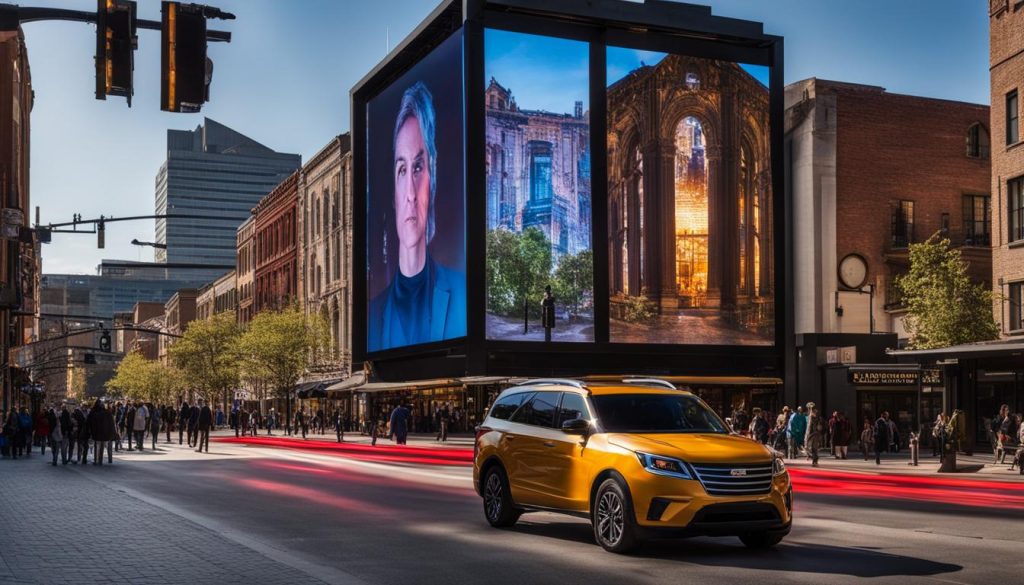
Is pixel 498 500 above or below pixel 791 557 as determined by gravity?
above

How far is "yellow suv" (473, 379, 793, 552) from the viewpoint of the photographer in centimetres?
1175

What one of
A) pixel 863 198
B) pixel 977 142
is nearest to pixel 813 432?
pixel 863 198

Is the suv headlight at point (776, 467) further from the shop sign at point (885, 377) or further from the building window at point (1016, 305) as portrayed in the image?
the shop sign at point (885, 377)

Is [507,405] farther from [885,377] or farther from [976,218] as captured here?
[976,218]

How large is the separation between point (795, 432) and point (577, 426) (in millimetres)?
26487

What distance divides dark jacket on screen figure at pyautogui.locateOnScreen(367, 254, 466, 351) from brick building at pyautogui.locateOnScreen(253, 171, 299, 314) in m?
16.6

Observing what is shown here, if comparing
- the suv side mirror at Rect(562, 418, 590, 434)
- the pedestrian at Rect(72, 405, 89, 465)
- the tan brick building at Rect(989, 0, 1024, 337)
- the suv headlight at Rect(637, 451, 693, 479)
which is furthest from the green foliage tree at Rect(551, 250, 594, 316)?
the suv headlight at Rect(637, 451, 693, 479)

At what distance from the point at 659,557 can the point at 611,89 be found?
156 ft

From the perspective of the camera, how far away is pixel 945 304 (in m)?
42.1

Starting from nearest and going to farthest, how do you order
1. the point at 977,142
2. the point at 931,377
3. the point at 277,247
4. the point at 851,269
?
the point at 931,377
the point at 851,269
the point at 977,142
the point at 277,247

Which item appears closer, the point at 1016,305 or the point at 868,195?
the point at 1016,305

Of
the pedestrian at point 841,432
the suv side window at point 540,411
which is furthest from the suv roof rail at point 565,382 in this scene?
the pedestrian at point 841,432

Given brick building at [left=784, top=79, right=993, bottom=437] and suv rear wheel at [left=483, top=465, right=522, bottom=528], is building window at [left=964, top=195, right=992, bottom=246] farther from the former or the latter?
suv rear wheel at [left=483, top=465, right=522, bottom=528]

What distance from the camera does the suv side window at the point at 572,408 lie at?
13.4 m
